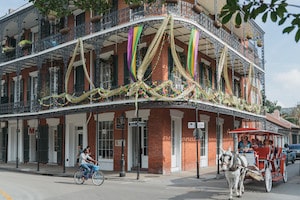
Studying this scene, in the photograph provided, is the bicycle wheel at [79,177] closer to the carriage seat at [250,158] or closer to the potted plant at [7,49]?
the carriage seat at [250,158]

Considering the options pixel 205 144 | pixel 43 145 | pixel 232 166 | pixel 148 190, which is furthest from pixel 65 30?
pixel 232 166

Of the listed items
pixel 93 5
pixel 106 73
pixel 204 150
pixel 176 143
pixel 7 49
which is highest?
pixel 7 49

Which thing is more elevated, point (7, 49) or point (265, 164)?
point (7, 49)

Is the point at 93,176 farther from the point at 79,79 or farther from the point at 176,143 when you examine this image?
the point at 79,79

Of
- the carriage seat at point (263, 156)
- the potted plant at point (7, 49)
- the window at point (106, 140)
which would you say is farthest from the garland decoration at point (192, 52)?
the potted plant at point (7, 49)

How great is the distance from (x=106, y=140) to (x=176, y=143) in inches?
165

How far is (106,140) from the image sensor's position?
2127 cm

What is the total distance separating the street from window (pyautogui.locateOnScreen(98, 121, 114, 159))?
4.37 metres

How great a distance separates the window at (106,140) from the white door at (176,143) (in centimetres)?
361

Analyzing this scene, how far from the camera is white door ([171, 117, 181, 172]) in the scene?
1962 cm

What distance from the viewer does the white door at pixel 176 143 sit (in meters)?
19.6

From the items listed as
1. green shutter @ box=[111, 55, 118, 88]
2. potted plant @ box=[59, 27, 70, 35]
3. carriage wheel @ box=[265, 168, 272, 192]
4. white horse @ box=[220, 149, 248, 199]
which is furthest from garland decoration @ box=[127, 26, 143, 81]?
carriage wheel @ box=[265, 168, 272, 192]

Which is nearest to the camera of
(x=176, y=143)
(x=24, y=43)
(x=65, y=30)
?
(x=176, y=143)

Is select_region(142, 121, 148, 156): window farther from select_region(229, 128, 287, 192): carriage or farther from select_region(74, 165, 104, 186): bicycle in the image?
select_region(229, 128, 287, 192): carriage
